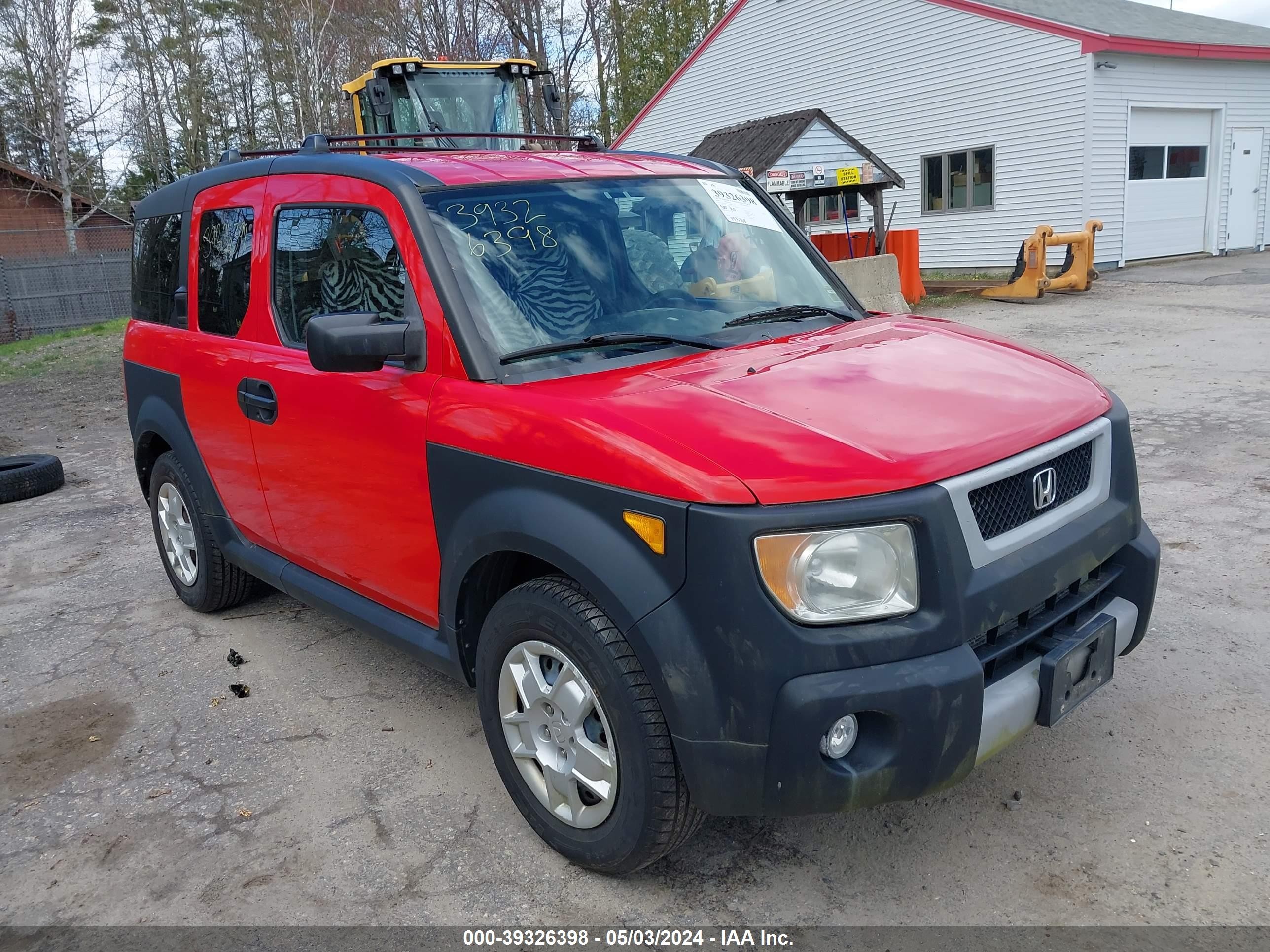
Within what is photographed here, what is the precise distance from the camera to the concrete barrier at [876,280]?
13.8 meters

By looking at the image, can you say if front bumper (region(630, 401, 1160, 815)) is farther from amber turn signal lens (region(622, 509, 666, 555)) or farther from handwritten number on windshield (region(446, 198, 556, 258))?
handwritten number on windshield (region(446, 198, 556, 258))

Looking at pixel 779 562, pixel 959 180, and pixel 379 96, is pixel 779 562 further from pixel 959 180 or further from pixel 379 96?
pixel 959 180

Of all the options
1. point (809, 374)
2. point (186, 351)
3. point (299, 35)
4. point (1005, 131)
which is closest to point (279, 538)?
point (186, 351)

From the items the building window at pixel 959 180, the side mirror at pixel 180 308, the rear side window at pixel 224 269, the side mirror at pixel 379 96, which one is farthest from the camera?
the building window at pixel 959 180

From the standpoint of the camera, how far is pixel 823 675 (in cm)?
226

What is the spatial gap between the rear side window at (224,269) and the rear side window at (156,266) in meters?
0.32

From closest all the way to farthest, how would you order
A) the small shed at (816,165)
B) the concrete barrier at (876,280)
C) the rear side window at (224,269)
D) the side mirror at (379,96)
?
the rear side window at (224,269)
the side mirror at (379,96)
the concrete barrier at (876,280)
the small shed at (816,165)

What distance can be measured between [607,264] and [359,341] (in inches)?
33.6

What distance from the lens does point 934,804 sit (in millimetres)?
3078

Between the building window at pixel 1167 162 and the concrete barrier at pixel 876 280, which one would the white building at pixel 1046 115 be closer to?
the building window at pixel 1167 162

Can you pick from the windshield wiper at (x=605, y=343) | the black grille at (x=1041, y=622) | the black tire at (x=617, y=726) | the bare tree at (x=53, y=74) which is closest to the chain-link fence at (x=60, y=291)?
the bare tree at (x=53, y=74)

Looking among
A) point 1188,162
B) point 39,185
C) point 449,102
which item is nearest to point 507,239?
point 449,102

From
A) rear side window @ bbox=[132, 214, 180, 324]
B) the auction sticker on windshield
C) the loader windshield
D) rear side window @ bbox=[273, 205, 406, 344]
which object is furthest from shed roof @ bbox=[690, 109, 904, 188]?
rear side window @ bbox=[273, 205, 406, 344]

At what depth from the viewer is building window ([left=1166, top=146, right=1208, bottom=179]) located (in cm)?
1892
